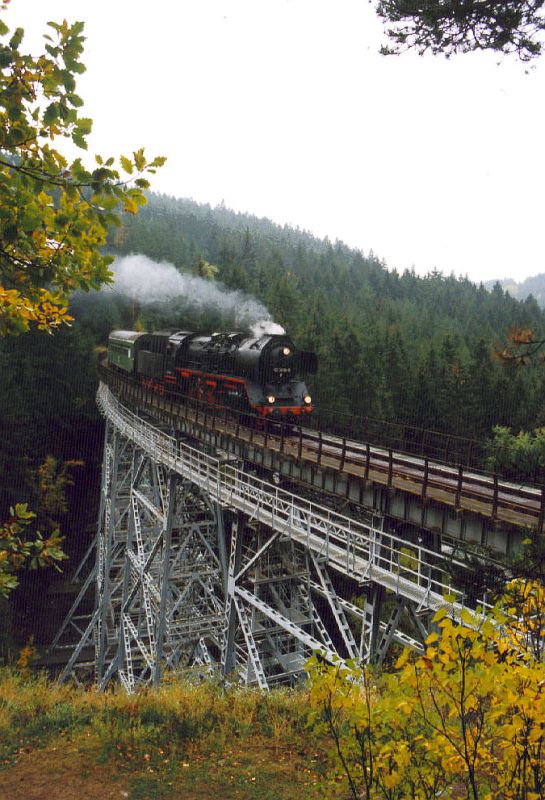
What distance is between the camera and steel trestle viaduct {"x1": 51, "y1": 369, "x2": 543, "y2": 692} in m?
10.2

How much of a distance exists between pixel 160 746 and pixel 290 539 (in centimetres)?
543

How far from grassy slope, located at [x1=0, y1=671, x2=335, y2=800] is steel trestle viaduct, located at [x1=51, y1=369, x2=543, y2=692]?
1.40m

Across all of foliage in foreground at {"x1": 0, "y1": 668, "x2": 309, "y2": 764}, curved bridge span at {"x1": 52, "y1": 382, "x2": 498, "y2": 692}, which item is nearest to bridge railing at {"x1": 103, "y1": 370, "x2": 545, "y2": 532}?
curved bridge span at {"x1": 52, "y1": 382, "x2": 498, "y2": 692}

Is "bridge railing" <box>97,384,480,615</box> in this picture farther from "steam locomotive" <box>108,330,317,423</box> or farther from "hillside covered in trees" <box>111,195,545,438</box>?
"hillside covered in trees" <box>111,195,545,438</box>

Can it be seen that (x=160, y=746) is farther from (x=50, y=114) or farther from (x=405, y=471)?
(x=405, y=471)

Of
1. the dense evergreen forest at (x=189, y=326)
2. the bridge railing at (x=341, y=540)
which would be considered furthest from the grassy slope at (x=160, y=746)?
the dense evergreen forest at (x=189, y=326)

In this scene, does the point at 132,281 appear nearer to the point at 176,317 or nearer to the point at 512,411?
the point at 176,317

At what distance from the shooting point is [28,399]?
39.4 metres

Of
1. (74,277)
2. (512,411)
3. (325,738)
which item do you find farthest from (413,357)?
(74,277)

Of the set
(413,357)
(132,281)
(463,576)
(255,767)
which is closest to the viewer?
(463,576)

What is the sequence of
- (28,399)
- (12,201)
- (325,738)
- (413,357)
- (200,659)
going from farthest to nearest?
(413,357)
(28,399)
(200,659)
(325,738)
(12,201)

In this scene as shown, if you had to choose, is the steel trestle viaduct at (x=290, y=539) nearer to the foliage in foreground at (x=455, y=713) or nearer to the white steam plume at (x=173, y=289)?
the foliage in foreground at (x=455, y=713)

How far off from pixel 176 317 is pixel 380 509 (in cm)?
5153

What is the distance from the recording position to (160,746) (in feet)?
24.8
